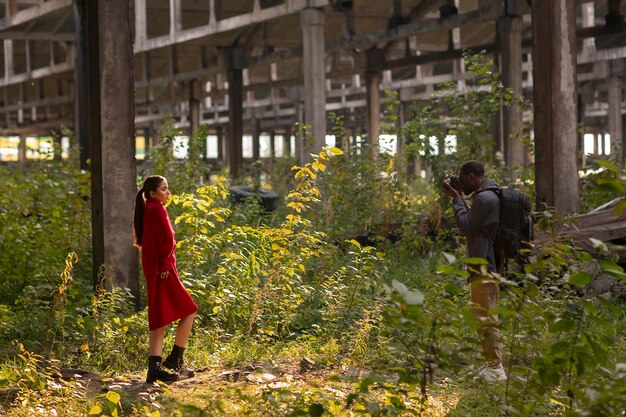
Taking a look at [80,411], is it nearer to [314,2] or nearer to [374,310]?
[374,310]

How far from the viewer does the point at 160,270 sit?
754 cm

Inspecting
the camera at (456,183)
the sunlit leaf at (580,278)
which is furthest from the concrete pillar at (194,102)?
the sunlit leaf at (580,278)

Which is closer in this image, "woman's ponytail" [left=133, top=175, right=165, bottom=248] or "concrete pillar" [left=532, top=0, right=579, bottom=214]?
"woman's ponytail" [left=133, top=175, right=165, bottom=248]

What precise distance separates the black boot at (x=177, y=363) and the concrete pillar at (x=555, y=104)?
17.0 feet

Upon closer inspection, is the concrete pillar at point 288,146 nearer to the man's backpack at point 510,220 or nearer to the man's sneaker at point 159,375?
the man's sneaker at point 159,375

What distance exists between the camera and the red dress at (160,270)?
7.53 metres

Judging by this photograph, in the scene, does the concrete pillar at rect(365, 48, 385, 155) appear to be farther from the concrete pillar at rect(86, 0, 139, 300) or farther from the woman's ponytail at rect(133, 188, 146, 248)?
the woman's ponytail at rect(133, 188, 146, 248)

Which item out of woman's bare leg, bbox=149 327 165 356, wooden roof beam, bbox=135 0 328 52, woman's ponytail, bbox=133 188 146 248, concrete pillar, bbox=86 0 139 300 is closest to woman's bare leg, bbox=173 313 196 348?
woman's bare leg, bbox=149 327 165 356

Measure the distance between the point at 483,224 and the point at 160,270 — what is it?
2.37m

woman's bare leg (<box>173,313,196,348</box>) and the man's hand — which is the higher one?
the man's hand

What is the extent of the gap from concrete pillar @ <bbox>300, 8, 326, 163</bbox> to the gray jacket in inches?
429

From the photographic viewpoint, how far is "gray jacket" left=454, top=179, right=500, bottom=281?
700 cm

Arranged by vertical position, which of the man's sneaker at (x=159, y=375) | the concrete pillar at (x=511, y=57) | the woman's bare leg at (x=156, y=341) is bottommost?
the man's sneaker at (x=159, y=375)

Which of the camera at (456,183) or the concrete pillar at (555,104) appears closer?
the camera at (456,183)
